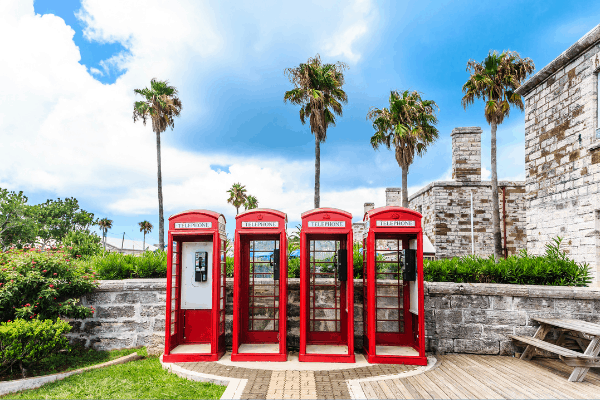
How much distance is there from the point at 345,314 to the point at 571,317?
4.04 meters

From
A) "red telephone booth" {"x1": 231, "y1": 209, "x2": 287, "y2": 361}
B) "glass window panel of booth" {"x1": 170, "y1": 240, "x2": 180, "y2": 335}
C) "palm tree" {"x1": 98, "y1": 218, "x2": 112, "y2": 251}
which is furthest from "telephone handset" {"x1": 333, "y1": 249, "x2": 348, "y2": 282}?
"palm tree" {"x1": 98, "y1": 218, "x2": 112, "y2": 251}

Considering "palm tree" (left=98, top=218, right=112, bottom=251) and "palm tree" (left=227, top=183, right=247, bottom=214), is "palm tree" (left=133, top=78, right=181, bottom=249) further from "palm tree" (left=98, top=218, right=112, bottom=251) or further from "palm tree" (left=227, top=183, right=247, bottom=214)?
"palm tree" (left=98, top=218, right=112, bottom=251)

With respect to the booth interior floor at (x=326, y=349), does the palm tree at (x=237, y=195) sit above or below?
above

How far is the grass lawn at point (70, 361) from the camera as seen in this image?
602 cm

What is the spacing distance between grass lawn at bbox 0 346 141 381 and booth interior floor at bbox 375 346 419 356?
4262 mm

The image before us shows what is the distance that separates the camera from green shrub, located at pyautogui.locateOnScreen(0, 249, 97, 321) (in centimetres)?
648

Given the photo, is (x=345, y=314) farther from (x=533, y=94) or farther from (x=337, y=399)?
(x=533, y=94)

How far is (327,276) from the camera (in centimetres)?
705

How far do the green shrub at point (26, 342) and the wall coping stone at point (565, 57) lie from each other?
1296cm

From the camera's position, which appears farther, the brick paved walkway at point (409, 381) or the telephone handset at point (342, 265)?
the telephone handset at point (342, 265)

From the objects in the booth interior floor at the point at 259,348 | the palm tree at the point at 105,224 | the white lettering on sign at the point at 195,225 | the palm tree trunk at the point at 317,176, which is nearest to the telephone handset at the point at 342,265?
the booth interior floor at the point at 259,348

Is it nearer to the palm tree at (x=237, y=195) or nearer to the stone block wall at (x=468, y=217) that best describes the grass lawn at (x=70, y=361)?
the stone block wall at (x=468, y=217)

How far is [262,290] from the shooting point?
23.3 ft

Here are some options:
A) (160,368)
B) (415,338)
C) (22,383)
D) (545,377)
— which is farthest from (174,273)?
(545,377)
